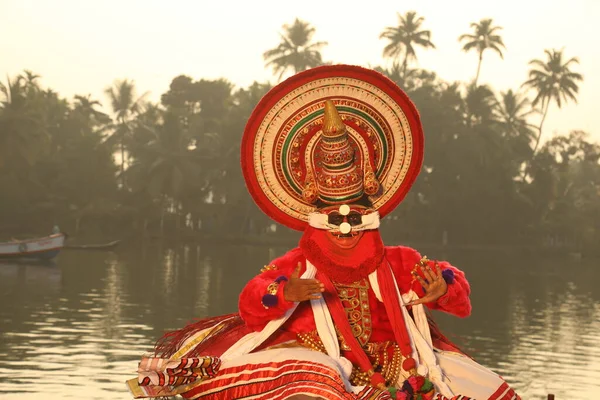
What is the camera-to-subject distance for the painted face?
6203 mm

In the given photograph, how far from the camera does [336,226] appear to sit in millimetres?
6238

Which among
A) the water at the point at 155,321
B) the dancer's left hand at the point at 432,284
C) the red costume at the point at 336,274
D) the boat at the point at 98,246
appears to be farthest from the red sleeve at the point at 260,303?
the boat at the point at 98,246

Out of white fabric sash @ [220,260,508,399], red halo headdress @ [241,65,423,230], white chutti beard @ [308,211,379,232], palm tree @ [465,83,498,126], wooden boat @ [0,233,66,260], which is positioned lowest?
wooden boat @ [0,233,66,260]

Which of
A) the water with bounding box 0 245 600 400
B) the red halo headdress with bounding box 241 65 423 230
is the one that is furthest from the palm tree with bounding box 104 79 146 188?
the red halo headdress with bounding box 241 65 423 230

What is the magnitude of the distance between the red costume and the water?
53.9 inches

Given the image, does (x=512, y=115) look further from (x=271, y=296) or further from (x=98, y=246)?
(x=271, y=296)

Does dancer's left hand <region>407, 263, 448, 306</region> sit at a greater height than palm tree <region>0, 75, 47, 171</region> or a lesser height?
lesser

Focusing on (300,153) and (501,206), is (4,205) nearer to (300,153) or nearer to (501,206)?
(501,206)

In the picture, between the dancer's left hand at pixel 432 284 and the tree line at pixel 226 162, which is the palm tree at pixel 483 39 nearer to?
the tree line at pixel 226 162

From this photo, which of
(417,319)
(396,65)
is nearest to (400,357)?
(417,319)

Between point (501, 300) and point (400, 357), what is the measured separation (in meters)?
25.3

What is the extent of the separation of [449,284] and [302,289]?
0.87 m

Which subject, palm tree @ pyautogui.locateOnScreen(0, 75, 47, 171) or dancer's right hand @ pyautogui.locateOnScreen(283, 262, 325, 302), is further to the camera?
palm tree @ pyautogui.locateOnScreen(0, 75, 47, 171)

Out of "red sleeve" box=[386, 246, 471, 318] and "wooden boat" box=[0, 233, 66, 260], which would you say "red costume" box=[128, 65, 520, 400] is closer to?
Answer: "red sleeve" box=[386, 246, 471, 318]
